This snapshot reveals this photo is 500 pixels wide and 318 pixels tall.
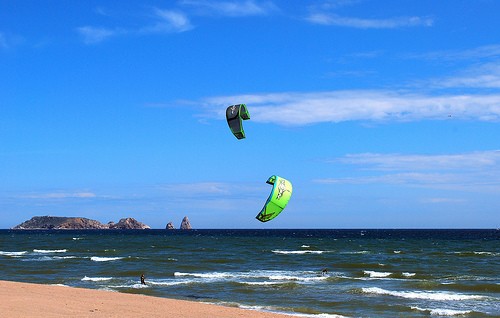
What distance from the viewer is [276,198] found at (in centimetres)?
1812

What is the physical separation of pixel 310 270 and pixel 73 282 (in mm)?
15196

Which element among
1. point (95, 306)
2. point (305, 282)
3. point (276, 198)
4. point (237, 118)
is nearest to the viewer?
point (237, 118)

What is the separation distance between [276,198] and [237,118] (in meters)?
2.64

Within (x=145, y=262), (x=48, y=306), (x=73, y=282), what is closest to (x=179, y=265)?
(x=145, y=262)

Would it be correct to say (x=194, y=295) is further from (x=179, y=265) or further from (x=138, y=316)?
(x=179, y=265)

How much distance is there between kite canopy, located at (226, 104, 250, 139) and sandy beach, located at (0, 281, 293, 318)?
5.54 meters

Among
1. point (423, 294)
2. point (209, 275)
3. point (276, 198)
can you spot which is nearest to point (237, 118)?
point (276, 198)

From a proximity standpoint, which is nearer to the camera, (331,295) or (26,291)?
(26,291)

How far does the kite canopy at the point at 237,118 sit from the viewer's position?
17.9 m

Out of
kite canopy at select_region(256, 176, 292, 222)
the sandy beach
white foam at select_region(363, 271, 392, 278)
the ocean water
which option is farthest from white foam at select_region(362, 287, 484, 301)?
kite canopy at select_region(256, 176, 292, 222)

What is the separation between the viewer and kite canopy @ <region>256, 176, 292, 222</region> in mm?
17578

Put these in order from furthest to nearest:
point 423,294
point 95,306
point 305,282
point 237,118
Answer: point 305,282, point 423,294, point 95,306, point 237,118

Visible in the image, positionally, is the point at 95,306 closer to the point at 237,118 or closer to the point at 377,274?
the point at 237,118

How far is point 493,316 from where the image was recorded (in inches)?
834
